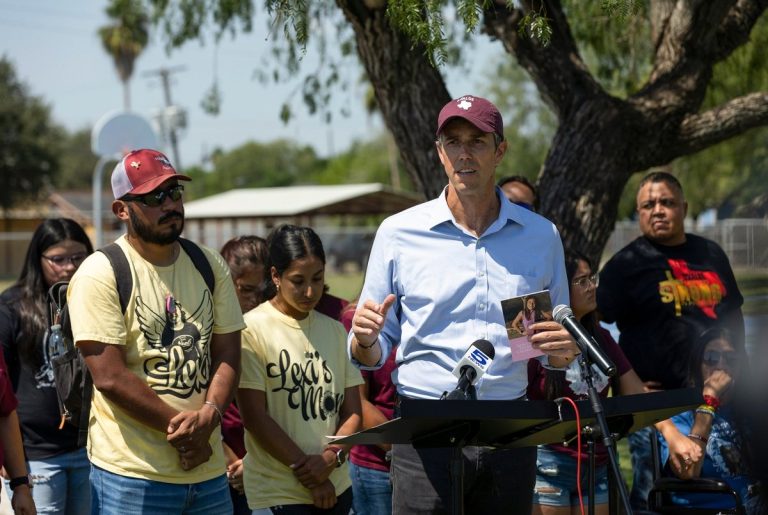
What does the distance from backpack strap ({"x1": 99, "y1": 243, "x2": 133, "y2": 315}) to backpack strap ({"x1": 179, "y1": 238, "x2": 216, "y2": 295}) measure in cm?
30

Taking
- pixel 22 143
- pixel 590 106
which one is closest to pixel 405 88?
pixel 590 106

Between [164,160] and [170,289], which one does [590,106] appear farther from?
[170,289]

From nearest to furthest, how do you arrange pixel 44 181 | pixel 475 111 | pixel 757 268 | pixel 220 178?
pixel 475 111 → pixel 757 268 → pixel 44 181 → pixel 220 178

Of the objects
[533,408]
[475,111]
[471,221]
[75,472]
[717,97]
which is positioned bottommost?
[75,472]

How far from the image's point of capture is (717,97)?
12.4 m

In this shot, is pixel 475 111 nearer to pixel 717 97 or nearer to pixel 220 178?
pixel 717 97

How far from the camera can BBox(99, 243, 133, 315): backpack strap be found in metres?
3.89

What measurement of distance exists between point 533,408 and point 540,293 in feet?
1.39

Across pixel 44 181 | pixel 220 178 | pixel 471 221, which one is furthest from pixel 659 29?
pixel 220 178

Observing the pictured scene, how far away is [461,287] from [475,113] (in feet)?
2.06

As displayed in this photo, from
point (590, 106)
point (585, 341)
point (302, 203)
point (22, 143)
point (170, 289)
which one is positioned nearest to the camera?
point (585, 341)

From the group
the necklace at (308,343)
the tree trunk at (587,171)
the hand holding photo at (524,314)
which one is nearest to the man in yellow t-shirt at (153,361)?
the necklace at (308,343)

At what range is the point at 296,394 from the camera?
4.55 m

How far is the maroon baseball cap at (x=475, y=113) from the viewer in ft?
11.8
